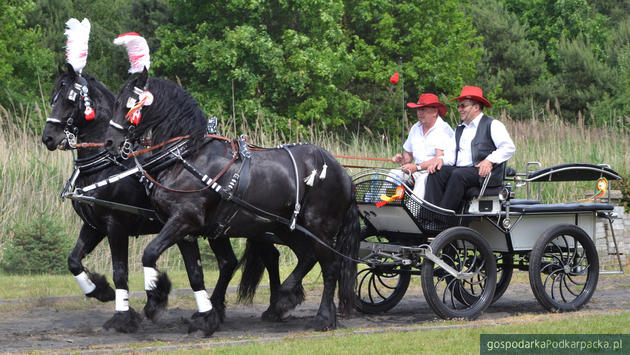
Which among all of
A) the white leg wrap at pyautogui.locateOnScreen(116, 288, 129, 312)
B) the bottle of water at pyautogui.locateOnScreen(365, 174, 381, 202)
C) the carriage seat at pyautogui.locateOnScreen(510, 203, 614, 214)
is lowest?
the white leg wrap at pyautogui.locateOnScreen(116, 288, 129, 312)

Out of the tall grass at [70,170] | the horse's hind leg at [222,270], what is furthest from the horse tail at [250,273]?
the tall grass at [70,170]

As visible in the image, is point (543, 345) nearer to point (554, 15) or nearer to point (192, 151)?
point (192, 151)

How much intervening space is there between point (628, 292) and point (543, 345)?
416cm

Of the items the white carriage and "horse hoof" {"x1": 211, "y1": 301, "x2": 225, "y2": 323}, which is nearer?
the white carriage

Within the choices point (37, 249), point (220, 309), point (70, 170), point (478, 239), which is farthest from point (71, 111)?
point (70, 170)

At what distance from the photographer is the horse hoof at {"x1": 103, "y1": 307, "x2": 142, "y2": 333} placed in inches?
303

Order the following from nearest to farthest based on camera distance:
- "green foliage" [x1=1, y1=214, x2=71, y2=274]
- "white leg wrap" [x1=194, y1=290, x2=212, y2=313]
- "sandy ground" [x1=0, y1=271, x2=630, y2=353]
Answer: "sandy ground" [x1=0, y1=271, x2=630, y2=353], "white leg wrap" [x1=194, y1=290, x2=212, y2=313], "green foliage" [x1=1, y1=214, x2=71, y2=274]

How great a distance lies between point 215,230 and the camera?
7.71 meters

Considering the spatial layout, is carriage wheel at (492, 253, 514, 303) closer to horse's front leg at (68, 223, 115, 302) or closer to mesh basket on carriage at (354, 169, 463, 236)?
mesh basket on carriage at (354, 169, 463, 236)

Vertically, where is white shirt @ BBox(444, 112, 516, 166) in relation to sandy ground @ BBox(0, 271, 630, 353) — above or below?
above

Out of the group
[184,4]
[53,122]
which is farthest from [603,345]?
[184,4]

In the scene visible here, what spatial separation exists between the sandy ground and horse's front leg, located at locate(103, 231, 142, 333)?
85 mm

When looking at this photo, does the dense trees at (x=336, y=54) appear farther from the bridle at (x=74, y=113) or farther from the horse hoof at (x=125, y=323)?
the horse hoof at (x=125, y=323)

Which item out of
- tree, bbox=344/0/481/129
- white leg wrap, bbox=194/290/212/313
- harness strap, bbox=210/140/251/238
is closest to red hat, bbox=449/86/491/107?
harness strap, bbox=210/140/251/238
